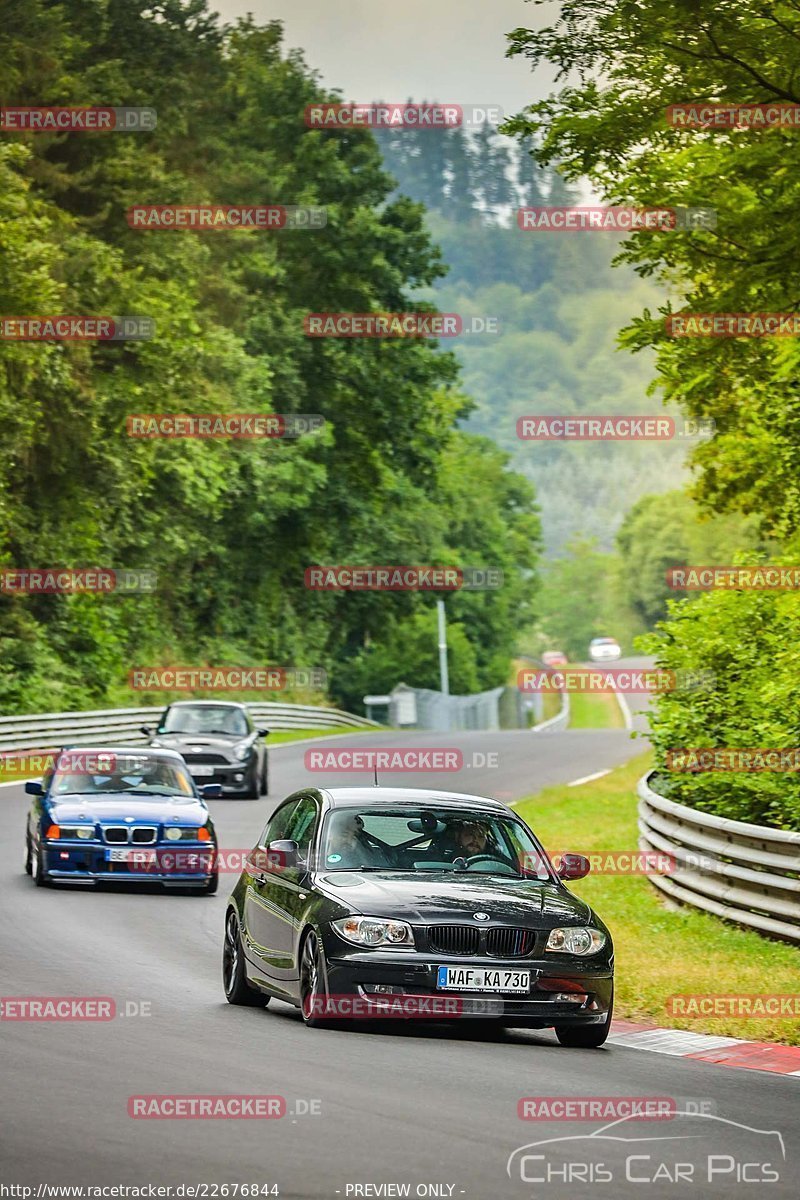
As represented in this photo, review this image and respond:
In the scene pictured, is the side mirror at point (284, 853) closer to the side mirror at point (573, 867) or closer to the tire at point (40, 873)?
the side mirror at point (573, 867)

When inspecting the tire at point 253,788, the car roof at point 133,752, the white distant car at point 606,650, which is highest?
the car roof at point 133,752

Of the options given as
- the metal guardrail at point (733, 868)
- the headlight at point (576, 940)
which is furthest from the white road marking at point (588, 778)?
the headlight at point (576, 940)

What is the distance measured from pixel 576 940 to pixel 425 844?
1.24 m

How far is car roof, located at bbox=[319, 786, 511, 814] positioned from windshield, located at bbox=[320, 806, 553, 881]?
0.26 feet

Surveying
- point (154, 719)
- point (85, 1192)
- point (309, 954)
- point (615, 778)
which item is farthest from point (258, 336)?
point (85, 1192)

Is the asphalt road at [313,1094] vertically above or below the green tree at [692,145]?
below

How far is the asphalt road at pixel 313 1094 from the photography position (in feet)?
22.3

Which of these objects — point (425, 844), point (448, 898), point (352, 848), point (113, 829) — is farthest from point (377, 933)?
point (113, 829)

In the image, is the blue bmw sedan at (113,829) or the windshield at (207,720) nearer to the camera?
the blue bmw sedan at (113,829)

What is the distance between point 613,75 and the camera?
1680cm

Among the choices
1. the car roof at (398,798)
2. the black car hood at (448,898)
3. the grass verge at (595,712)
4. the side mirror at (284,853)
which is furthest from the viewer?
the grass verge at (595,712)

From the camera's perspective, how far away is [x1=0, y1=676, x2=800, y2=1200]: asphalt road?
268 inches

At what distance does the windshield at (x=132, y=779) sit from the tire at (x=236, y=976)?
274 inches

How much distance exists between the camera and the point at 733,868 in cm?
1647
